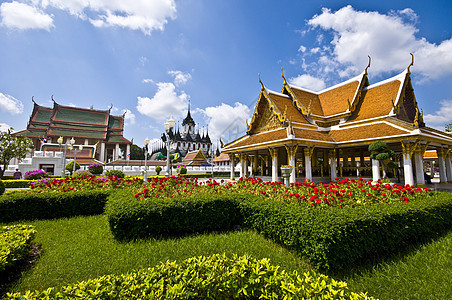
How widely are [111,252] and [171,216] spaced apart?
1319 millimetres

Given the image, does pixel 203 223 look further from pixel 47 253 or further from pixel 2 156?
pixel 2 156

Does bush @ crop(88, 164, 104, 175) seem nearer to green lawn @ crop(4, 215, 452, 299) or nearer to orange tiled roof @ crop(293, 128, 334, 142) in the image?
green lawn @ crop(4, 215, 452, 299)

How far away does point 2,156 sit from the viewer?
19734mm

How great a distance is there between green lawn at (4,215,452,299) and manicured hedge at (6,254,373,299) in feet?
3.06

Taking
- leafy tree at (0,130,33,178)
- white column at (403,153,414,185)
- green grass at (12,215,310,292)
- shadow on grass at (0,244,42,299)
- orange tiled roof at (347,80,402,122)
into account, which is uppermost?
orange tiled roof at (347,80,402,122)

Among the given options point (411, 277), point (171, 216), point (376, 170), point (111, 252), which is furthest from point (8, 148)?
point (376, 170)

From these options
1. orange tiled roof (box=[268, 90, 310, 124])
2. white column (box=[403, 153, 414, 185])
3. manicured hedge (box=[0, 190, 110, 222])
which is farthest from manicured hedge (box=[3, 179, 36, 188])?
white column (box=[403, 153, 414, 185])

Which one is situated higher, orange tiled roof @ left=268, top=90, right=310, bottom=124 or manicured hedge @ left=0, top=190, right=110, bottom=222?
orange tiled roof @ left=268, top=90, right=310, bottom=124

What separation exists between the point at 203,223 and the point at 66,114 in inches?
1743

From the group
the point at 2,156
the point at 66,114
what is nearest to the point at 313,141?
the point at 2,156

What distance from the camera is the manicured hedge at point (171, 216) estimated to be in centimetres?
456

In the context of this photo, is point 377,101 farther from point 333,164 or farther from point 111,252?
point 111,252

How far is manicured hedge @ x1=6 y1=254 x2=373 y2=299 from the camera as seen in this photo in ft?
6.72

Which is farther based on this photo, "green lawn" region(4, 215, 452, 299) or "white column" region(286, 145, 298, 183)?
"white column" region(286, 145, 298, 183)
